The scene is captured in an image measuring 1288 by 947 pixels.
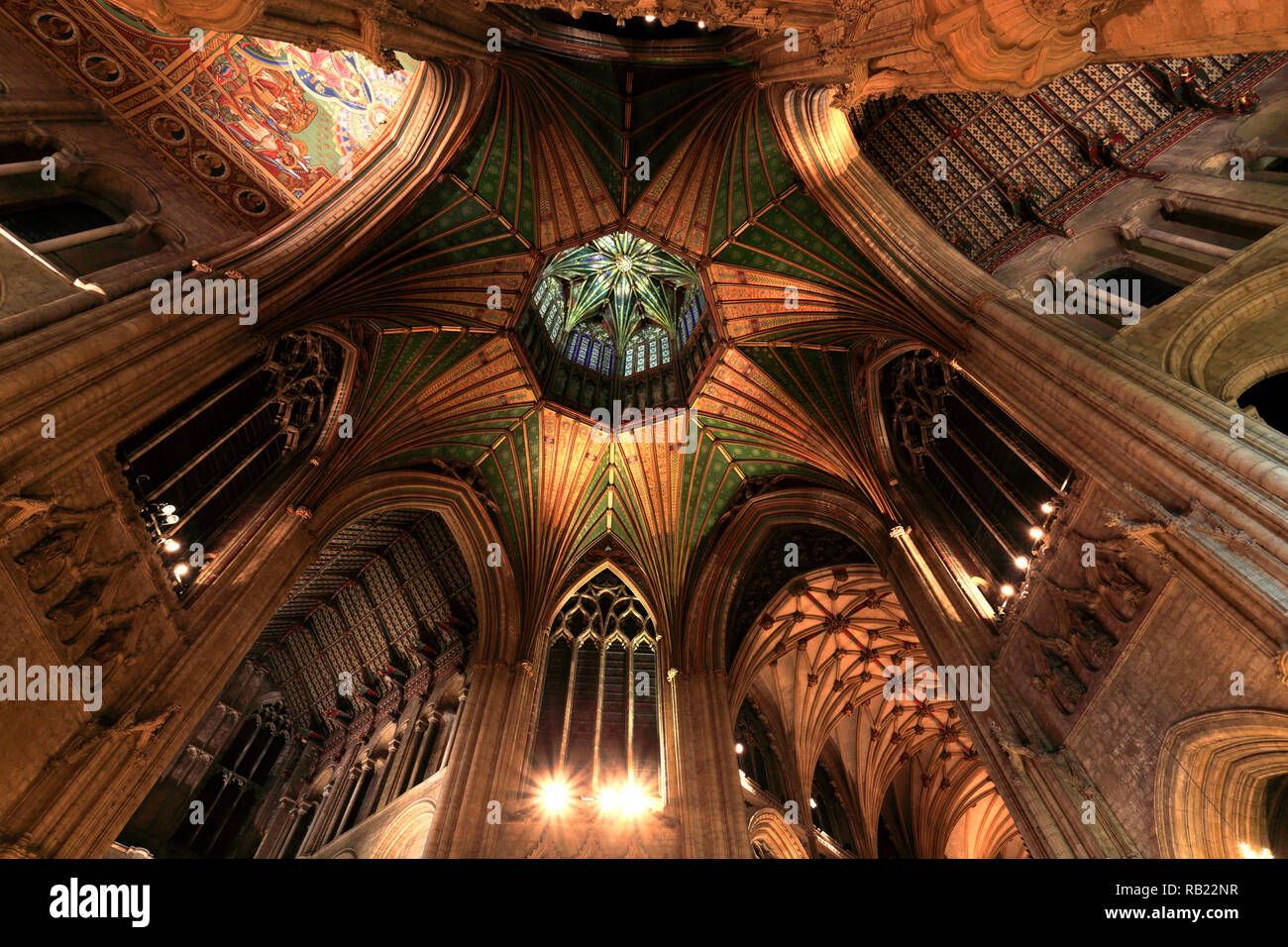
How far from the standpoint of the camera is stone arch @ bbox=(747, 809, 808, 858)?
44.7 ft

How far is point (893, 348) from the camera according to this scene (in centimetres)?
1216

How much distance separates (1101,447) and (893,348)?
6.12m

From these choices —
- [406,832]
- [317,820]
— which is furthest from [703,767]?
[317,820]

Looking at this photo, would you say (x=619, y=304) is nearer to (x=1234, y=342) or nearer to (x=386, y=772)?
(x=386, y=772)

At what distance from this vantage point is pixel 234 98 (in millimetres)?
9977

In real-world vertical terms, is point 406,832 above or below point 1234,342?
below

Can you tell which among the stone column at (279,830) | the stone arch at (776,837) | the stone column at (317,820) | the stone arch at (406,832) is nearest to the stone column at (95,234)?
the stone arch at (406,832)

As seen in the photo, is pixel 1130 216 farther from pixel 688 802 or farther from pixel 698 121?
pixel 688 802

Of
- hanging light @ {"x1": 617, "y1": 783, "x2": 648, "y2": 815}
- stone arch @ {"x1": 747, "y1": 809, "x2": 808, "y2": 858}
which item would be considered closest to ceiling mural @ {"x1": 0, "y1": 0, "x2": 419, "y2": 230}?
hanging light @ {"x1": 617, "y1": 783, "x2": 648, "y2": 815}

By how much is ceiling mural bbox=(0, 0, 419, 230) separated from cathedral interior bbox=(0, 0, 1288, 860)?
0.19 ft

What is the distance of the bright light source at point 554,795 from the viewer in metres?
11.1

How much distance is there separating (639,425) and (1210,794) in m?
11.4
